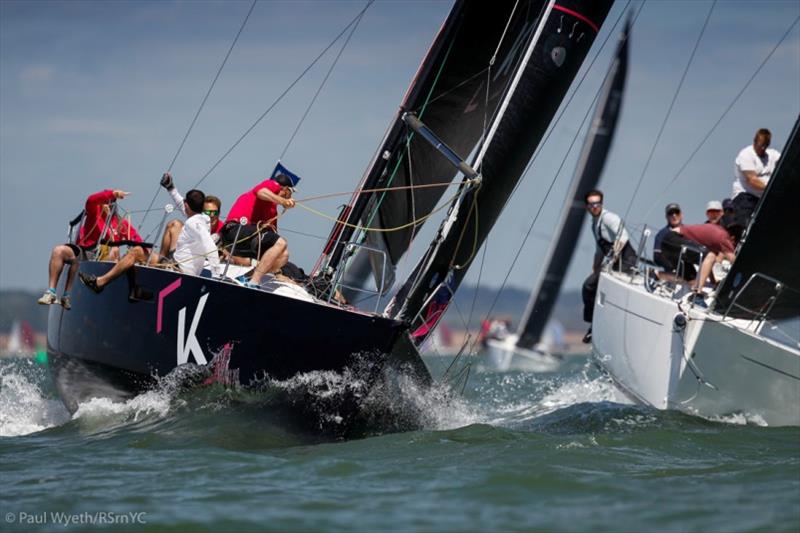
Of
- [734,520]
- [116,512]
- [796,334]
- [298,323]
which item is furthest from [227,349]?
[796,334]

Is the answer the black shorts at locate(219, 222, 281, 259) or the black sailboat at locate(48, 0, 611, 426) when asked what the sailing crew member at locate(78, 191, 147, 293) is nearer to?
the black sailboat at locate(48, 0, 611, 426)

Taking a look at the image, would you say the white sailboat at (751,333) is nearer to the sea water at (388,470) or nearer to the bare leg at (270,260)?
the sea water at (388,470)

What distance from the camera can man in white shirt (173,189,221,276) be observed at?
7852 millimetres

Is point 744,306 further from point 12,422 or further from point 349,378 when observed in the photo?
point 12,422

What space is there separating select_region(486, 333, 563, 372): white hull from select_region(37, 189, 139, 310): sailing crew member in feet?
59.8

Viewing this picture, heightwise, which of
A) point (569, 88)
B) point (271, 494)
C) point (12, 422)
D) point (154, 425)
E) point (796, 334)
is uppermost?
point (569, 88)

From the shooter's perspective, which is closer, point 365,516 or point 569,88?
point 365,516

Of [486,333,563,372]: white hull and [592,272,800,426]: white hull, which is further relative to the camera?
[486,333,563,372]: white hull

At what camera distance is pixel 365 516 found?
527 cm

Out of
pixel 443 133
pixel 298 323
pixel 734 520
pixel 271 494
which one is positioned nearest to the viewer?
pixel 734 520

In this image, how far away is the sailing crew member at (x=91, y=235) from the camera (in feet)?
31.0

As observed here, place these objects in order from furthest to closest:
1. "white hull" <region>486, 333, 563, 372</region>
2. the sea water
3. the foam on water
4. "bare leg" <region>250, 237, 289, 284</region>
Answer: "white hull" <region>486, 333, 563, 372</region>
the foam on water
"bare leg" <region>250, 237, 289, 284</region>
the sea water

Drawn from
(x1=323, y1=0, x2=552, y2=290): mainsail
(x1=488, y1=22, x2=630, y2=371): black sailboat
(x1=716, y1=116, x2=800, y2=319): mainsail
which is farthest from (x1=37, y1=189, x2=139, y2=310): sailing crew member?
→ (x1=488, y1=22, x2=630, y2=371): black sailboat

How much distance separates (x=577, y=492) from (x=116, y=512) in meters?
2.18
